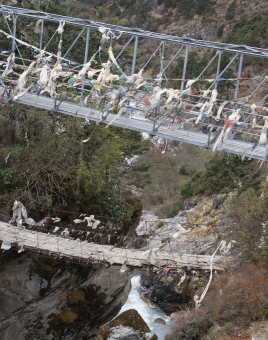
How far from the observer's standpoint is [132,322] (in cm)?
1884

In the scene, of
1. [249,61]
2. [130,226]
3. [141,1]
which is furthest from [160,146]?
[141,1]

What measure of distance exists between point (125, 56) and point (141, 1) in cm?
3854

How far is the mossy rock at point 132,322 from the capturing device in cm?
1856

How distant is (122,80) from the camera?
9602 millimetres

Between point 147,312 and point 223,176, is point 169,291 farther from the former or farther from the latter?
point 223,176

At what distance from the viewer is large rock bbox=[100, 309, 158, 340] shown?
18.2 meters

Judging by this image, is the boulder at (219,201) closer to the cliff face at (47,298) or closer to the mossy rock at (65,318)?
the cliff face at (47,298)

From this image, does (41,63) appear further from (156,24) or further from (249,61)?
(156,24)

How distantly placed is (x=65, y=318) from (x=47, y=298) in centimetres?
72

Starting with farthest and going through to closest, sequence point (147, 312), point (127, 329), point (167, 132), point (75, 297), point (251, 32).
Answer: point (251, 32)
point (147, 312)
point (127, 329)
point (75, 297)
point (167, 132)

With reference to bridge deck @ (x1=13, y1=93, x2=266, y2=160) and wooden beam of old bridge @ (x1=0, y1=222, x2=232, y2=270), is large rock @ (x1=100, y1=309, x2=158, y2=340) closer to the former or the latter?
wooden beam of old bridge @ (x1=0, y1=222, x2=232, y2=270)

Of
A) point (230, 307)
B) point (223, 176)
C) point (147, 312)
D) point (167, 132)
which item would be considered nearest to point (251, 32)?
point (223, 176)

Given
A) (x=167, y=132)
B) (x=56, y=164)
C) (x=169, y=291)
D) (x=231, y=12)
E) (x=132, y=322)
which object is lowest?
(x=169, y=291)

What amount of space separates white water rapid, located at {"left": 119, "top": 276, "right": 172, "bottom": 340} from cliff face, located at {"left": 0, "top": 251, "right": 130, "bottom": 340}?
20.2ft
